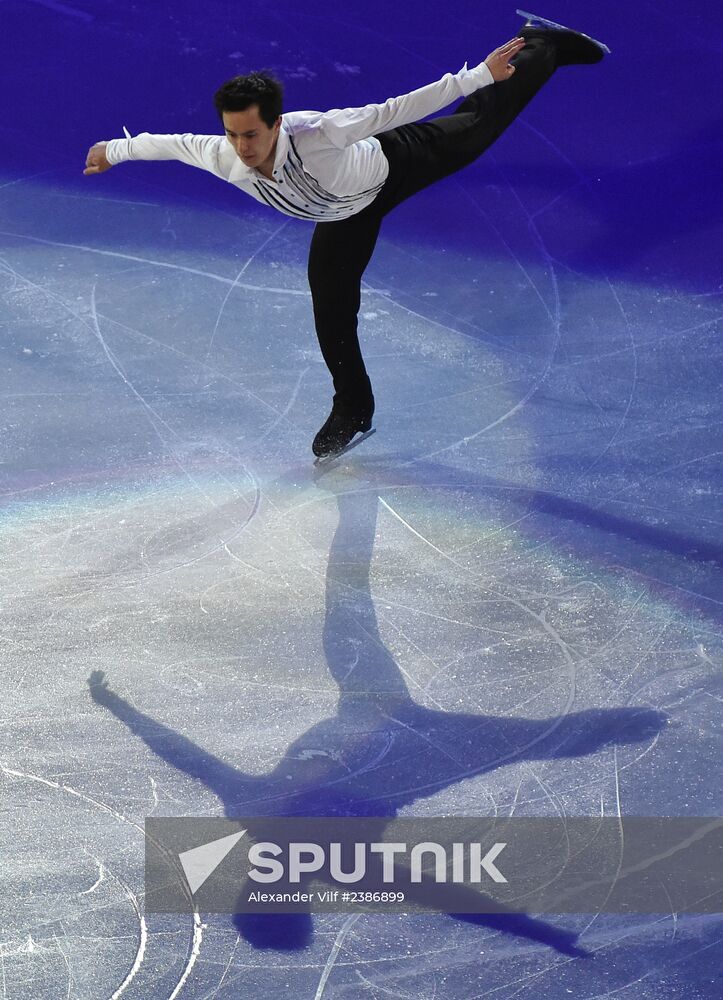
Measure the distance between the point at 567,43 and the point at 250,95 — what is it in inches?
61.1

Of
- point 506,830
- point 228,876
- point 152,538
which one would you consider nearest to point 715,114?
point 152,538

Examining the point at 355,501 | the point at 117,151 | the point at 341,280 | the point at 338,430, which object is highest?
the point at 117,151

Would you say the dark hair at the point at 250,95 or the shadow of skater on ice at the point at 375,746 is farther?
the dark hair at the point at 250,95

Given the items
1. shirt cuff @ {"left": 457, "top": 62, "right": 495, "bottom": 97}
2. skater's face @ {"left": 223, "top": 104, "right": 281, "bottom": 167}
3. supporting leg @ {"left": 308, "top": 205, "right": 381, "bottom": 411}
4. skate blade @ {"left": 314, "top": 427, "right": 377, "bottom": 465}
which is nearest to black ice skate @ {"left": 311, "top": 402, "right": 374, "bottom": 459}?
skate blade @ {"left": 314, "top": 427, "right": 377, "bottom": 465}

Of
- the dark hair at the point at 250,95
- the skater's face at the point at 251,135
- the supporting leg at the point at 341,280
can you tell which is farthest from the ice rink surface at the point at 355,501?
the dark hair at the point at 250,95

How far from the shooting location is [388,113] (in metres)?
3.47

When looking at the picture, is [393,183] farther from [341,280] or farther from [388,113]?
[388,113]

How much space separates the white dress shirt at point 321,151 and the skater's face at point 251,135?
0.14ft

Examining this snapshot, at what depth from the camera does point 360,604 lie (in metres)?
3.65

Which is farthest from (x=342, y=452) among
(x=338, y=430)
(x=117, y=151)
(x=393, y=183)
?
(x=117, y=151)

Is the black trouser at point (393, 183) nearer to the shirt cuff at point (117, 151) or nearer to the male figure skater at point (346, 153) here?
the male figure skater at point (346, 153)

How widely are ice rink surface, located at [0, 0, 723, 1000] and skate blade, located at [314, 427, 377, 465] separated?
0.04 metres

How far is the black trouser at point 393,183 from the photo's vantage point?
13.0 feet

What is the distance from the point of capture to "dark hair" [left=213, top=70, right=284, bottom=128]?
3.32m
